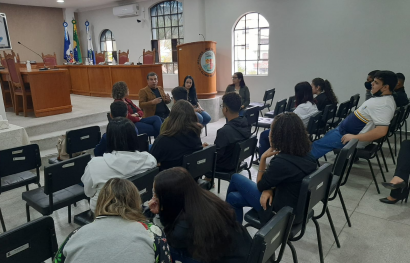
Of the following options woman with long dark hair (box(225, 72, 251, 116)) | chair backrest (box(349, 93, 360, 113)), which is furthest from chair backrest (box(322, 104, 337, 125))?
woman with long dark hair (box(225, 72, 251, 116))

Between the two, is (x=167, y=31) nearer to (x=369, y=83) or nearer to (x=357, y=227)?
(x=369, y=83)

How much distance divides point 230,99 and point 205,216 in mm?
1970

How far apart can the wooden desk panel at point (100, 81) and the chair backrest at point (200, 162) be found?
5632 mm

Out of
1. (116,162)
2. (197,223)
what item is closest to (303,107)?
(116,162)

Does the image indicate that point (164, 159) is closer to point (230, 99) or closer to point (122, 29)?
point (230, 99)

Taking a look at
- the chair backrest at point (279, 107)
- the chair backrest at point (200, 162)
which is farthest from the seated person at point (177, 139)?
the chair backrest at point (279, 107)

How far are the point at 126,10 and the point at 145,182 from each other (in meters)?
8.78

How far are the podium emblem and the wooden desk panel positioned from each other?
2436mm

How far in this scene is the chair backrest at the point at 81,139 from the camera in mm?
3172

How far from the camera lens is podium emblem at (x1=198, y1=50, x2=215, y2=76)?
663cm

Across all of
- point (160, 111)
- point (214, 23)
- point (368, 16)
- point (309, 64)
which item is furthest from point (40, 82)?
point (368, 16)

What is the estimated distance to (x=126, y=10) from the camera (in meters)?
9.39

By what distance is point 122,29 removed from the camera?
9.98 m

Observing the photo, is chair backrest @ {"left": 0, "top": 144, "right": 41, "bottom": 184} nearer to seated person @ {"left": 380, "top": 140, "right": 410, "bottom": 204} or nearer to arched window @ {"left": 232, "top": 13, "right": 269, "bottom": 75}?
seated person @ {"left": 380, "top": 140, "right": 410, "bottom": 204}
